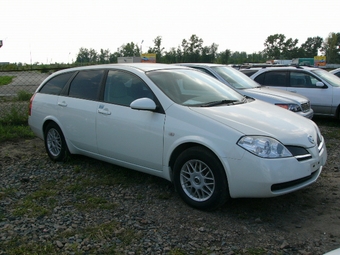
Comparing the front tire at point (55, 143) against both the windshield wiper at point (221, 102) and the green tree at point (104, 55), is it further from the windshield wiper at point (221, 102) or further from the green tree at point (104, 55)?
the green tree at point (104, 55)

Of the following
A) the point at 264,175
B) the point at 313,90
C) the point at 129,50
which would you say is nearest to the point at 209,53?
the point at 129,50

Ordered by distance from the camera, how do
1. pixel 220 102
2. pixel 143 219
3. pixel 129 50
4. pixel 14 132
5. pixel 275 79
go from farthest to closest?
pixel 129 50 < pixel 275 79 < pixel 14 132 < pixel 220 102 < pixel 143 219

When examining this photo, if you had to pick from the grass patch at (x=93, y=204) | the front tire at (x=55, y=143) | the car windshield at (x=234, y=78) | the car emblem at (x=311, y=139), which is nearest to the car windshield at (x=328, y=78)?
the car windshield at (x=234, y=78)

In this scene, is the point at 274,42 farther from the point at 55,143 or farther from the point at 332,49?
the point at 55,143

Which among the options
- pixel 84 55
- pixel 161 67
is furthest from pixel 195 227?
pixel 84 55

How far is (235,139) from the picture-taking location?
3910 mm

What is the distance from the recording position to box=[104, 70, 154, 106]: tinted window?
16.2ft

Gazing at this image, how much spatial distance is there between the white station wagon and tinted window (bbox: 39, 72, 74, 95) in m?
0.06

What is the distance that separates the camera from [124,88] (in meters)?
5.18

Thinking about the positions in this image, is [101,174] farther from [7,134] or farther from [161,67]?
[7,134]

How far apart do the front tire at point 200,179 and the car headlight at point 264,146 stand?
363 millimetres

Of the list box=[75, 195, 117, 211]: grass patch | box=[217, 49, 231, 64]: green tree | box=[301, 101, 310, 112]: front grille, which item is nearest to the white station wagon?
box=[75, 195, 117, 211]: grass patch

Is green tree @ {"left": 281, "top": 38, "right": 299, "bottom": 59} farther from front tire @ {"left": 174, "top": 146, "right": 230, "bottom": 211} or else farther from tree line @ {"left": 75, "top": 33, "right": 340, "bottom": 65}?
front tire @ {"left": 174, "top": 146, "right": 230, "bottom": 211}

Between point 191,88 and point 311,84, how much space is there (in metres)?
6.24
